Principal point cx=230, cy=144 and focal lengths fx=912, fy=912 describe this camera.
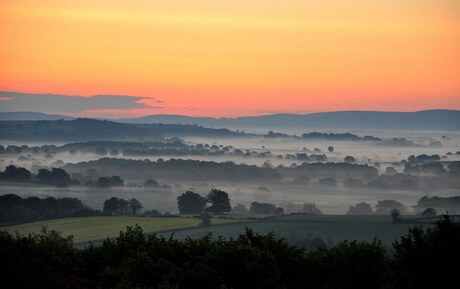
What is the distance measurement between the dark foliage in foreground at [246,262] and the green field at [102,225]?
3196cm

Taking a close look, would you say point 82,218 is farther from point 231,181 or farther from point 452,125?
point 452,125

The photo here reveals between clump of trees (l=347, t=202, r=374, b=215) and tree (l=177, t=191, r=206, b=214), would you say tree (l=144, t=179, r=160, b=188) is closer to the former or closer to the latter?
tree (l=177, t=191, r=206, b=214)

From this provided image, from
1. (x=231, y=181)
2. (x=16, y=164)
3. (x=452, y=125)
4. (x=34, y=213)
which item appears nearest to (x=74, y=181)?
(x=16, y=164)

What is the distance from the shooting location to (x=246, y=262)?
36.5m

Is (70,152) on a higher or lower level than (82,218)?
higher

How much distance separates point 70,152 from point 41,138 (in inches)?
251

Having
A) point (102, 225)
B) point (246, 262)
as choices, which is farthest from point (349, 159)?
point (246, 262)

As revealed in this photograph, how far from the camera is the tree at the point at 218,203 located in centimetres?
9819

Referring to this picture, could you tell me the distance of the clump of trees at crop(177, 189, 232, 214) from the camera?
9881cm

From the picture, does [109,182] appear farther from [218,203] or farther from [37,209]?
[218,203]

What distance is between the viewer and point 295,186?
155 meters

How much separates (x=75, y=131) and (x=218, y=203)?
8366 cm

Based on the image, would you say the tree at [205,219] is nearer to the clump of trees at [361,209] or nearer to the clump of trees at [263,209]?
the clump of trees at [263,209]

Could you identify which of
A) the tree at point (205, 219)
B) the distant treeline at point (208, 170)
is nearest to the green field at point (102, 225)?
the tree at point (205, 219)
